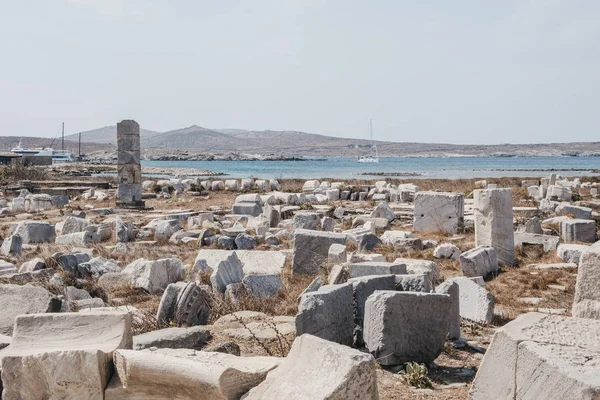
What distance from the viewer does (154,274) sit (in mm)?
8352

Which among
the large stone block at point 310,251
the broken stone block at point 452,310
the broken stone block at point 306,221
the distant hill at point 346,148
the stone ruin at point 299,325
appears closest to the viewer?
the stone ruin at point 299,325

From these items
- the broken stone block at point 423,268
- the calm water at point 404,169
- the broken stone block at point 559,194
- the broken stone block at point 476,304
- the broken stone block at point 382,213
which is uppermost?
the calm water at point 404,169

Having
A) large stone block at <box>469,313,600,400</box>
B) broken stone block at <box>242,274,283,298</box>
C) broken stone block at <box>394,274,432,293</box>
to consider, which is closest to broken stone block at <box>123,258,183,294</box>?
broken stone block at <box>242,274,283,298</box>

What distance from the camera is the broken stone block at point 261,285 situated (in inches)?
300

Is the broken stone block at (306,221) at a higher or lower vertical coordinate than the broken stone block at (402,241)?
higher

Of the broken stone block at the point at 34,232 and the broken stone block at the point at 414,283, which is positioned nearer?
the broken stone block at the point at 414,283

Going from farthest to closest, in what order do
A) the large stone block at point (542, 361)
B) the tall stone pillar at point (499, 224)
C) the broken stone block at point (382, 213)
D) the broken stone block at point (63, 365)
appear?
1. the broken stone block at point (382, 213)
2. the tall stone pillar at point (499, 224)
3. the broken stone block at point (63, 365)
4. the large stone block at point (542, 361)

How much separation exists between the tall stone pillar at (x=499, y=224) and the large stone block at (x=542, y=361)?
725cm

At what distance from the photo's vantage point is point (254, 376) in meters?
3.56

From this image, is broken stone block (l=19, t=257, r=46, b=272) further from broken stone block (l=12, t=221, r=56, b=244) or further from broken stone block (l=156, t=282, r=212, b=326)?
broken stone block (l=156, t=282, r=212, b=326)

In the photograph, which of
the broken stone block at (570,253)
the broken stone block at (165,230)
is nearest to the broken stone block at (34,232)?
the broken stone block at (165,230)

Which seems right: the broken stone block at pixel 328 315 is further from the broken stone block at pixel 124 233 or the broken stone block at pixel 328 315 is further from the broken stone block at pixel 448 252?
the broken stone block at pixel 124 233

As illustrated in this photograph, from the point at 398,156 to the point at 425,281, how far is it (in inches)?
6900

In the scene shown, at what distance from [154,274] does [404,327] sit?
14.3 ft
